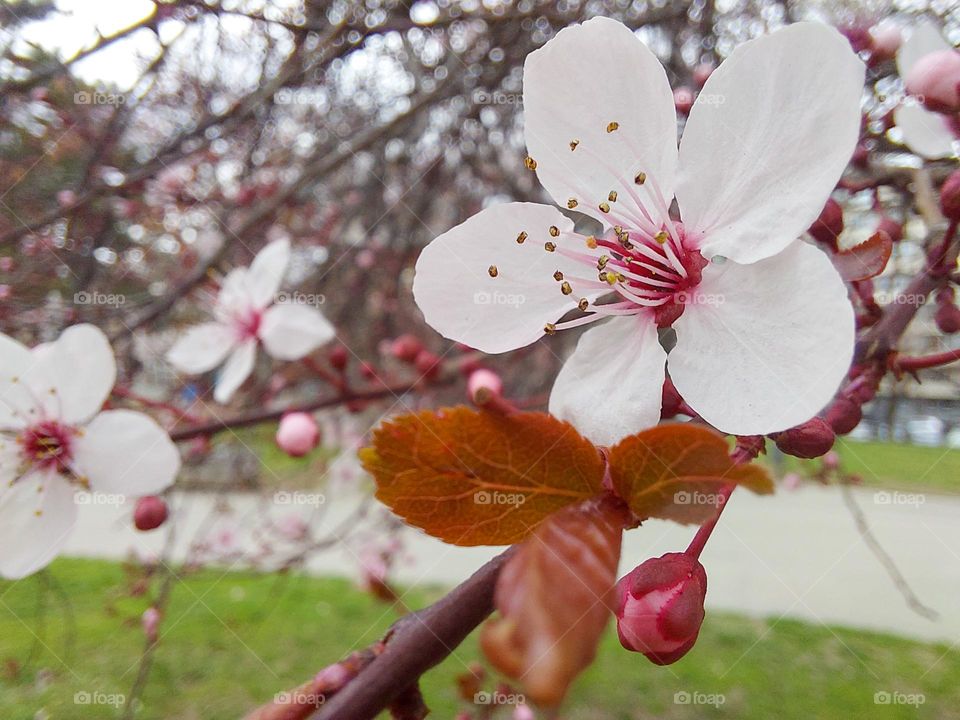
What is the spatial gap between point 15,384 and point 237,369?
0.46 meters

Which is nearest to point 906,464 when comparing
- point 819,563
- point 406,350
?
point 406,350

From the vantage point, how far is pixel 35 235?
65.4 inches

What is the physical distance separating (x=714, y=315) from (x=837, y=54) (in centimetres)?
16

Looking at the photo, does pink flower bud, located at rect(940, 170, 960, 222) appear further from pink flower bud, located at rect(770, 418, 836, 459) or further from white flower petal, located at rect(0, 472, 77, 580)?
white flower petal, located at rect(0, 472, 77, 580)

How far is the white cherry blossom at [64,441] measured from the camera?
783 millimetres

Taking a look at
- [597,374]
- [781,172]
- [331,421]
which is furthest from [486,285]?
[331,421]

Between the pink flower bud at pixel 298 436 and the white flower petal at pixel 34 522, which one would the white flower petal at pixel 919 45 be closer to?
the pink flower bud at pixel 298 436

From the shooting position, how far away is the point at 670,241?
480mm

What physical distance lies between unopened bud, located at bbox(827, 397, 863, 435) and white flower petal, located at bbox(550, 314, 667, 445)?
12 centimetres

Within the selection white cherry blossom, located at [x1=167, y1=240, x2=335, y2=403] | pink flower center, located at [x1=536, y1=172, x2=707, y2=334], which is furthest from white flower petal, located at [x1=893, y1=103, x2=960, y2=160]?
white cherry blossom, located at [x1=167, y1=240, x2=335, y2=403]

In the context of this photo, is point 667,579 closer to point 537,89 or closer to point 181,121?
point 537,89

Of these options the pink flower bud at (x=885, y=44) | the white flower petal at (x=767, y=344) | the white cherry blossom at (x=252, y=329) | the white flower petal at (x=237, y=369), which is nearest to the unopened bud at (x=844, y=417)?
the white flower petal at (x=767, y=344)

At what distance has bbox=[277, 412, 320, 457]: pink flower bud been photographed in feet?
3.47

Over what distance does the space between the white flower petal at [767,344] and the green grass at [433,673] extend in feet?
8.04
